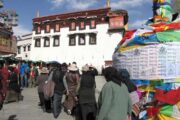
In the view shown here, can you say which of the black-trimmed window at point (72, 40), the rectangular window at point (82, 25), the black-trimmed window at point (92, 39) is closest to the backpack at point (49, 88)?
the black-trimmed window at point (92, 39)

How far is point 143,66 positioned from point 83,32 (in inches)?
1698

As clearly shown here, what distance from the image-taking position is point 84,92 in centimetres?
895

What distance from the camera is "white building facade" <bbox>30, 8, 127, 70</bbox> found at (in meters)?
46.6

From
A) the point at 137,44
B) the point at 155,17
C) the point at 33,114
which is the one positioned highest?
the point at 155,17

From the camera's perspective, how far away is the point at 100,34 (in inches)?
1874

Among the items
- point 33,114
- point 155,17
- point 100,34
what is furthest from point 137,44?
point 100,34

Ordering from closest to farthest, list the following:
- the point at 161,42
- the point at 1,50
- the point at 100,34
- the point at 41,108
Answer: the point at 161,42
the point at 41,108
the point at 1,50
the point at 100,34

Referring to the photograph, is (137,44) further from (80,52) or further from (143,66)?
(80,52)

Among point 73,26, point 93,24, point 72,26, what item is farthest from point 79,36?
point 93,24

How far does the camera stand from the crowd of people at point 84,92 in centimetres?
507

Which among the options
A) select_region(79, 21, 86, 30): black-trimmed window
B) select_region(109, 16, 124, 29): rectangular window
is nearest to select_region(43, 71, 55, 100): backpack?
select_region(109, 16, 124, 29): rectangular window

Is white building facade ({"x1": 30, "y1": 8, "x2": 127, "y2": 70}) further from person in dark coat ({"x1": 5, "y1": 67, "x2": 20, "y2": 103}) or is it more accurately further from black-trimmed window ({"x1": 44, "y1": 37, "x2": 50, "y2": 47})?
person in dark coat ({"x1": 5, "y1": 67, "x2": 20, "y2": 103})

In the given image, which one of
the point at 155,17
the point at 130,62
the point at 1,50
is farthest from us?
the point at 1,50

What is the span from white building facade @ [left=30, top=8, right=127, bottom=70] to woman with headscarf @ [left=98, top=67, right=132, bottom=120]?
40.3 meters
